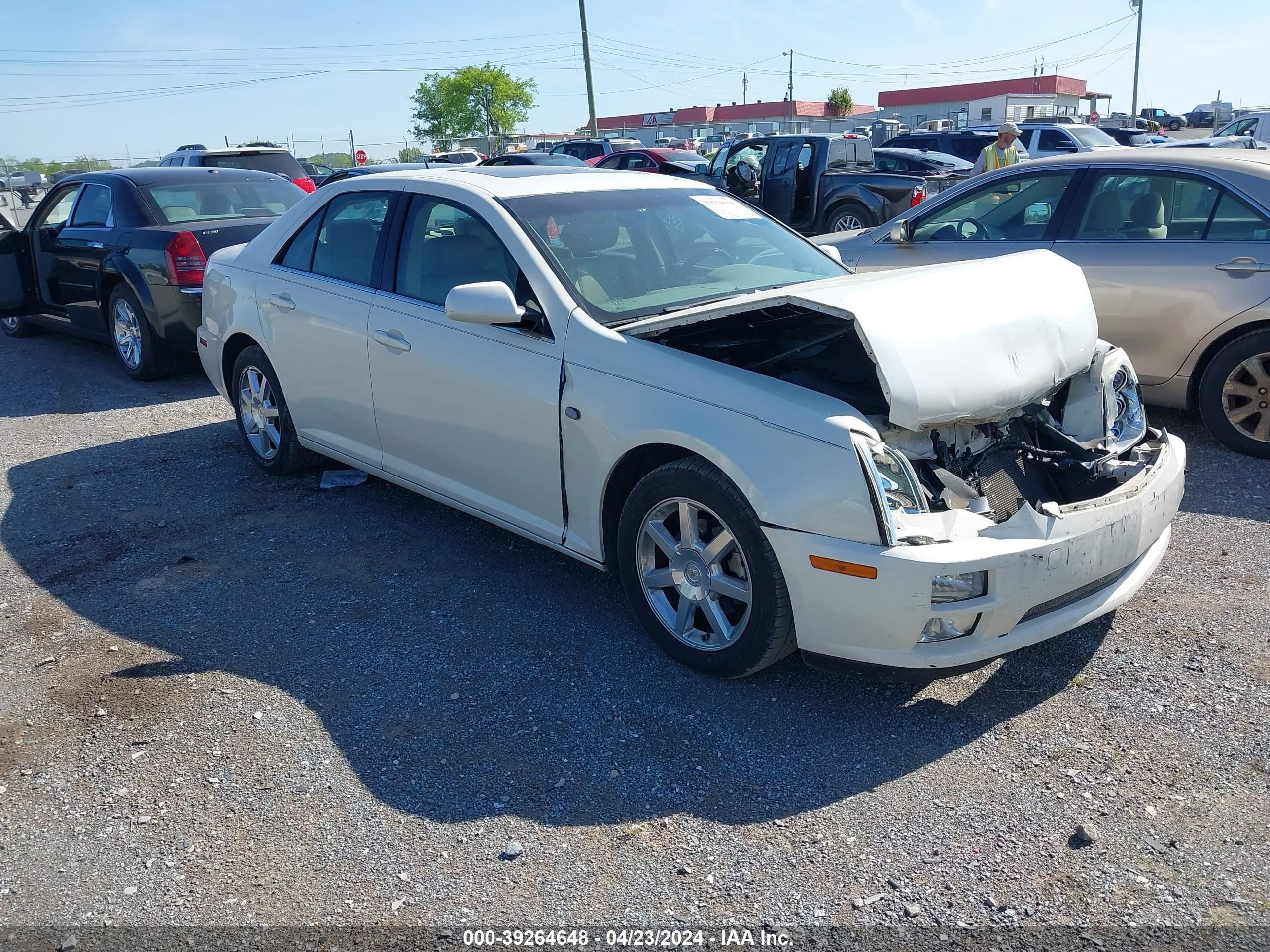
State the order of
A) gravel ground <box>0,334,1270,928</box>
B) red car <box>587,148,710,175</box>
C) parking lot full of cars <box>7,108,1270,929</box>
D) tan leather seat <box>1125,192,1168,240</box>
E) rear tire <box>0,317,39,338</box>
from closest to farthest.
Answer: gravel ground <box>0,334,1270,928</box> < parking lot full of cars <box>7,108,1270,929</box> < tan leather seat <box>1125,192,1168,240</box> < rear tire <box>0,317,39,338</box> < red car <box>587,148,710,175</box>

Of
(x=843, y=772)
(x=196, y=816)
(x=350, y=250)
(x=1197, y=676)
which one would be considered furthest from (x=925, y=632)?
(x=350, y=250)

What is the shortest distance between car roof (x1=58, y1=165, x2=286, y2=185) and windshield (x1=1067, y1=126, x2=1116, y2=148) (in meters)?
17.0

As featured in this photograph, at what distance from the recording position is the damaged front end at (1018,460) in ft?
10.4

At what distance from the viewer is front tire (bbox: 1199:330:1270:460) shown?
557 cm

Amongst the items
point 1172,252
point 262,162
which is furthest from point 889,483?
point 262,162

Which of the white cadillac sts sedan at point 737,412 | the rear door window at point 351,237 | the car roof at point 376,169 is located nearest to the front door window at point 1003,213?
the white cadillac sts sedan at point 737,412

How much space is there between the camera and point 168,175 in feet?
29.2

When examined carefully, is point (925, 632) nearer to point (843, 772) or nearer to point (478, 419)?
point (843, 772)

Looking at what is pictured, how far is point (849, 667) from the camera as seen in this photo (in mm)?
3238

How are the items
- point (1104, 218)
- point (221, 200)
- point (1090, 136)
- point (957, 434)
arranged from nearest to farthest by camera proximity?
point (957, 434), point (1104, 218), point (221, 200), point (1090, 136)

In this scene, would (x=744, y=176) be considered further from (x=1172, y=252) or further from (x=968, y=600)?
(x=968, y=600)

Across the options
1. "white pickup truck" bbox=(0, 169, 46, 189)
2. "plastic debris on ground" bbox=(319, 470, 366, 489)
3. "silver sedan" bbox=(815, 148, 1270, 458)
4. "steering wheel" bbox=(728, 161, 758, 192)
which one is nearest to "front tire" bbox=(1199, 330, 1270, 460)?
"silver sedan" bbox=(815, 148, 1270, 458)

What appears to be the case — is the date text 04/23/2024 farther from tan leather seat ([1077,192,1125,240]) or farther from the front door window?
the front door window

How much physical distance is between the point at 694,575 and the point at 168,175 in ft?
24.5
